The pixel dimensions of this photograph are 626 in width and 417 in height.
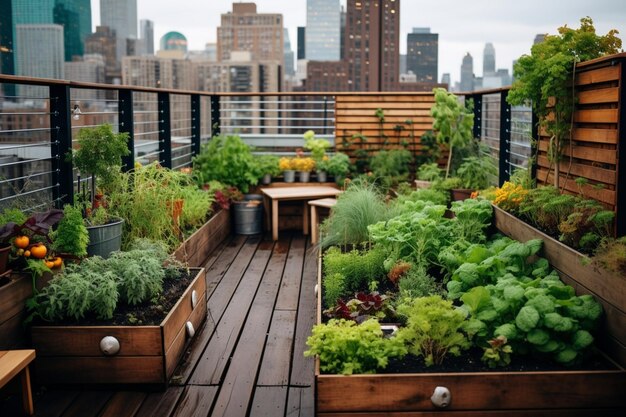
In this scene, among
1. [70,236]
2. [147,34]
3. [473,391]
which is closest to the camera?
[473,391]

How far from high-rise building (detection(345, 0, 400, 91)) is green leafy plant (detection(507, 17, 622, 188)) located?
324 inches

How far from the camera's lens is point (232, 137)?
8742mm

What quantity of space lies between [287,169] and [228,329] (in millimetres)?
4763

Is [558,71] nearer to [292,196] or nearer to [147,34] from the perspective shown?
[292,196]

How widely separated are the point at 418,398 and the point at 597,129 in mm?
2181

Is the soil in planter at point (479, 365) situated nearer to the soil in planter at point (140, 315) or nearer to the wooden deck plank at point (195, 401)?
the wooden deck plank at point (195, 401)

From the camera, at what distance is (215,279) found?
597 centimetres

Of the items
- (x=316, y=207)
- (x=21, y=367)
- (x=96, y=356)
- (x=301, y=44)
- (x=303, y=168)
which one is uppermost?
(x=301, y=44)

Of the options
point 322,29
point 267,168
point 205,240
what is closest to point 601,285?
point 205,240

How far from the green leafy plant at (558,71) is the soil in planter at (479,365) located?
1.90 metres

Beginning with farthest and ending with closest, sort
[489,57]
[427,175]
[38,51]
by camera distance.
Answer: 1. [38,51]
2. [489,57]
3. [427,175]

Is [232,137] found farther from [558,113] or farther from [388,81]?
[388,81]

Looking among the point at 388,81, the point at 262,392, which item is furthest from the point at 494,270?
the point at 388,81

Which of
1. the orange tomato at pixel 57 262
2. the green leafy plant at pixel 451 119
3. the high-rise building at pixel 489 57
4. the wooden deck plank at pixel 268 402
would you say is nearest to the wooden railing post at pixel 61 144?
the orange tomato at pixel 57 262
